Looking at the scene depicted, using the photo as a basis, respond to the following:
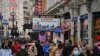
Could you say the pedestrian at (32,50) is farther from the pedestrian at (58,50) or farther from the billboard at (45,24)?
the billboard at (45,24)

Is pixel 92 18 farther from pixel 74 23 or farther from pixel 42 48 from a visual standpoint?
pixel 74 23

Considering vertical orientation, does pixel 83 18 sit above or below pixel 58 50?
above

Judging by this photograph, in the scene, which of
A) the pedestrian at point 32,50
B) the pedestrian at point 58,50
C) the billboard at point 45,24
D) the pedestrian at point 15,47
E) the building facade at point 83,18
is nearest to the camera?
the pedestrian at point 58,50

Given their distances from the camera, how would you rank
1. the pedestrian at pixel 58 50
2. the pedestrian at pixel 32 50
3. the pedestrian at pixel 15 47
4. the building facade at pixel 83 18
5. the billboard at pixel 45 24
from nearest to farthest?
the pedestrian at pixel 58 50 → the pedestrian at pixel 32 50 → the pedestrian at pixel 15 47 → the building facade at pixel 83 18 → the billboard at pixel 45 24

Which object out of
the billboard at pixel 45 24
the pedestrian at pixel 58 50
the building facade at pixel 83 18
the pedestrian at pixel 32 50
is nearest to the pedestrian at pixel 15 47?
the pedestrian at pixel 32 50

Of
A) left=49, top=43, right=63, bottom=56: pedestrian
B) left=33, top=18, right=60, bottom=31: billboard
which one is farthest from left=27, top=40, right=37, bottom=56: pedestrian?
left=33, top=18, right=60, bottom=31: billboard

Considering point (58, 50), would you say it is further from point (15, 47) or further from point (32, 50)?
point (15, 47)

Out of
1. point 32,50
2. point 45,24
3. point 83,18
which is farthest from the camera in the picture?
point 45,24

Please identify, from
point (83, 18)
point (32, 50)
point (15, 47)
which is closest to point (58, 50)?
point (32, 50)

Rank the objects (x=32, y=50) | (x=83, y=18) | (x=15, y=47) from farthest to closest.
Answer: (x=83, y=18)
(x=15, y=47)
(x=32, y=50)

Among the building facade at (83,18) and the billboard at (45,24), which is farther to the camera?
the billboard at (45,24)

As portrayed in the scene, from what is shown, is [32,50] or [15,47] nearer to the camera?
[32,50]

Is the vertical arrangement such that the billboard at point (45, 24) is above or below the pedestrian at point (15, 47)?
above

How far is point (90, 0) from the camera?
26266 millimetres
